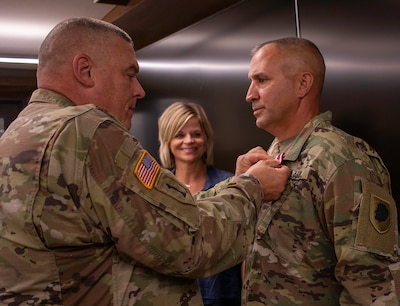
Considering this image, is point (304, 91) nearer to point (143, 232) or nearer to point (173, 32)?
point (143, 232)

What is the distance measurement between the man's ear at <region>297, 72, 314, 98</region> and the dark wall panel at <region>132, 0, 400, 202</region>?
0.87ft

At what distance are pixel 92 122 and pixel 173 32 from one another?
9.16 feet

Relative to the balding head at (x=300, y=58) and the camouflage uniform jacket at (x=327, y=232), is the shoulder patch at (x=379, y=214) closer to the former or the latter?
the camouflage uniform jacket at (x=327, y=232)

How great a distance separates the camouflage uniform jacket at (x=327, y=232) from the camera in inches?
63.4

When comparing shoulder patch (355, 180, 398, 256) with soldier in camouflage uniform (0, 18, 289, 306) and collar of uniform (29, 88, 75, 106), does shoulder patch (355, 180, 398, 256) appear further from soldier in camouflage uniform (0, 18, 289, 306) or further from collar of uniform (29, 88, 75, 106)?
collar of uniform (29, 88, 75, 106)

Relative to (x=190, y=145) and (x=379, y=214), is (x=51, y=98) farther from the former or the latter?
(x=190, y=145)

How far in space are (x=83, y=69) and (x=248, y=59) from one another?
164 cm

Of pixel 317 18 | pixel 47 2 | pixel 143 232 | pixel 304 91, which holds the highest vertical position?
pixel 47 2

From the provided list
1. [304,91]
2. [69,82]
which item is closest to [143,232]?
[69,82]

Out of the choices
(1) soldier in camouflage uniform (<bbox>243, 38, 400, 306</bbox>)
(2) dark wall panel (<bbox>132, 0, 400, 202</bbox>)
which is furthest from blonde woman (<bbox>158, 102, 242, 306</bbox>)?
(1) soldier in camouflage uniform (<bbox>243, 38, 400, 306</bbox>)

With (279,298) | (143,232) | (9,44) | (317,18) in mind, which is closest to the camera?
(143,232)

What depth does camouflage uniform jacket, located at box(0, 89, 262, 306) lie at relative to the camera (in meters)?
1.21

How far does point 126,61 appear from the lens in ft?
4.71

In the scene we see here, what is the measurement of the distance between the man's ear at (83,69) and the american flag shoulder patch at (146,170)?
0.85 ft
